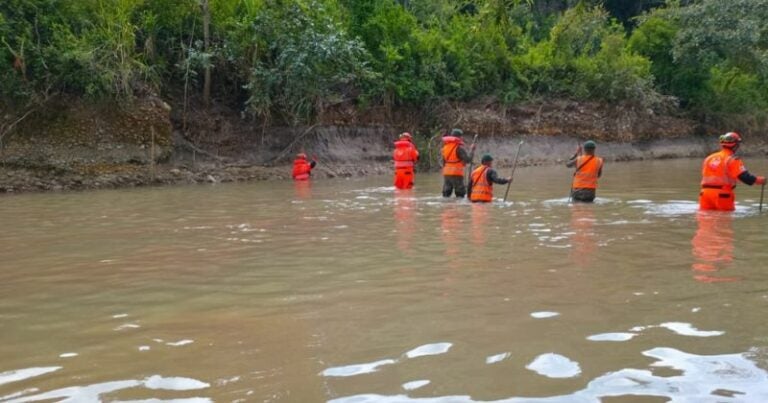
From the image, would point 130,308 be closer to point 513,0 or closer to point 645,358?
point 645,358

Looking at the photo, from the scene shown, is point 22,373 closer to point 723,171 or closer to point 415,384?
point 415,384

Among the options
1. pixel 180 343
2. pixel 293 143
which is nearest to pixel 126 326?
pixel 180 343

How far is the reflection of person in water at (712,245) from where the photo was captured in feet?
20.7

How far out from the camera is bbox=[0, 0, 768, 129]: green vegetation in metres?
19.0

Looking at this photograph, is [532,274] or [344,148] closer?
[532,274]

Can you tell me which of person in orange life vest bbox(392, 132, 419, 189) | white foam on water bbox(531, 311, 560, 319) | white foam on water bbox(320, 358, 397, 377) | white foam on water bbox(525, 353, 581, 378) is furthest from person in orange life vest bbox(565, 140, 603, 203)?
white foam on water bbox(320, 358, 397, 377)

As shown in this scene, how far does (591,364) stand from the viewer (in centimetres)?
395

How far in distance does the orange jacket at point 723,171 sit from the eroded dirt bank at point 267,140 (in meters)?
12.8

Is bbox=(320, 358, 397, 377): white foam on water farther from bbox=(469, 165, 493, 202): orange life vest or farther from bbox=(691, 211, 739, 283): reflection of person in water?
bbox=(469, 165, 493, 202): orange life vest

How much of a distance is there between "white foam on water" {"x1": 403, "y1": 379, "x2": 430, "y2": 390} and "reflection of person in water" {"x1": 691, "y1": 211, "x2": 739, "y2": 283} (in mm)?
3286

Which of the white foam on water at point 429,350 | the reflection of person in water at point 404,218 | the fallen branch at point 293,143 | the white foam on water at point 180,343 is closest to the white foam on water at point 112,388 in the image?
the white foam on water at point 180,343

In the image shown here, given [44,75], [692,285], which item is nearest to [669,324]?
[692,285]

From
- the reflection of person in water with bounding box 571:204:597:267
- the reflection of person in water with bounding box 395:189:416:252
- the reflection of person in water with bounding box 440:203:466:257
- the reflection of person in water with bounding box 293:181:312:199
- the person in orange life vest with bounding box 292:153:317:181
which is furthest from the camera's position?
the person in orange life vest with bounding box 292:153:317:181

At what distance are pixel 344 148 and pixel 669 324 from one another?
20408 millimetres
